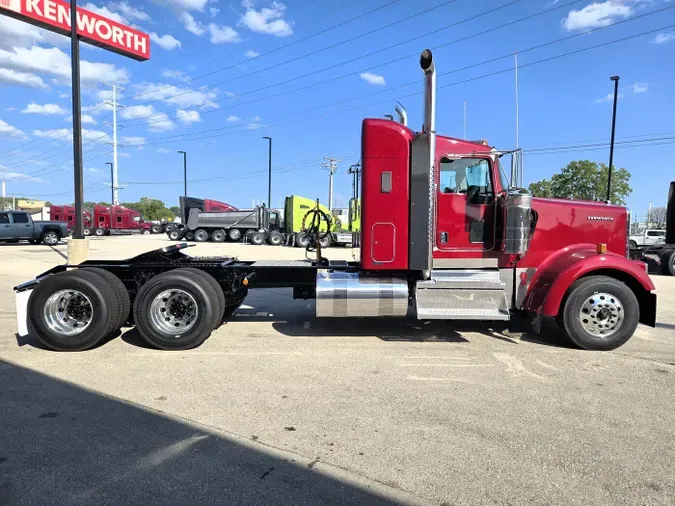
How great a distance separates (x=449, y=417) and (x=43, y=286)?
16.6 ft

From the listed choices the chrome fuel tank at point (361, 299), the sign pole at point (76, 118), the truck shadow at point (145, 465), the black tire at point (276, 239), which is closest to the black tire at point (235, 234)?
the black tire at point (276, 239)

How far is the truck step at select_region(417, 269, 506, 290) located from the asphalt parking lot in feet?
2.55

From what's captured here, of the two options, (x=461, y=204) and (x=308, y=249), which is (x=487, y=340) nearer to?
(x=461, y=204)

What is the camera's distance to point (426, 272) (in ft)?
20.3

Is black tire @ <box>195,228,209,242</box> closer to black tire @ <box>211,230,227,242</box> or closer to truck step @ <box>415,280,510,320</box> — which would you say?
black tire @ <box>211,230,227,242</box>

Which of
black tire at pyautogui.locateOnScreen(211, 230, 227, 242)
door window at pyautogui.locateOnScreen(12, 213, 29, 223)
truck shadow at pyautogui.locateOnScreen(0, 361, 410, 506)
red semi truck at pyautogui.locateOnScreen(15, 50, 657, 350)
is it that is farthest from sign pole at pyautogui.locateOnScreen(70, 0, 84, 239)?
black tire at pyautogui.locateOnScreen(211, 230, 227, 242)

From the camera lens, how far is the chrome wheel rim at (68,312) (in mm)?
5762

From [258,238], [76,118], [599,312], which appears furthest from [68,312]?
[258,238]

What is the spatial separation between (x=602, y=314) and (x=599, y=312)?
50mm

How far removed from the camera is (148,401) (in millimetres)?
4152

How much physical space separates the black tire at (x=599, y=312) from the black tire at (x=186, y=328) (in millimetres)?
4481

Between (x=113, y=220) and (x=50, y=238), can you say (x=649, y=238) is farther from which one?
(x=113, y=220)

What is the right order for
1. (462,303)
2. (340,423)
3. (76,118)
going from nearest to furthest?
(340,423)
(462,303)
(76,118)

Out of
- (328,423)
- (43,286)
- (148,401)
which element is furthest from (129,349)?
(328,423)
